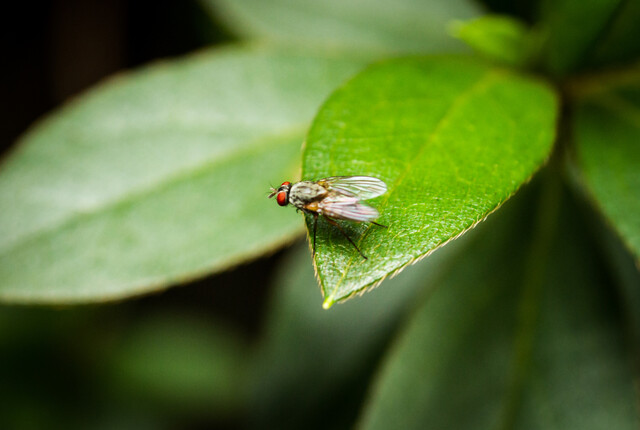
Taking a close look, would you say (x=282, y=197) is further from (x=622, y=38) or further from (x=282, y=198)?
(x=622, y=38)

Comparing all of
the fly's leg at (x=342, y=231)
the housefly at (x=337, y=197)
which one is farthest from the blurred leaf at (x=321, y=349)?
the fly's leg at (x=342, y=231)

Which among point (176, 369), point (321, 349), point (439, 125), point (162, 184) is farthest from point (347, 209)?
point (176, 369)

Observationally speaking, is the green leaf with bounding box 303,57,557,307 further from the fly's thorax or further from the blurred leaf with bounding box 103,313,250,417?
the blurred leaf with bounding box 103,313,250,417

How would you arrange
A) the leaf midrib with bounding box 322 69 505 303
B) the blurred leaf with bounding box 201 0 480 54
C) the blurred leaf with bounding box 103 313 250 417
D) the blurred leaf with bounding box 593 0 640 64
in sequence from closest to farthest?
the leaf midrib with bounding box 322 69 505 303 → the blurred leaf with bounding box 593 0 640 64 → the blurred leaf with bounding box 201 0 480 54 → the blurred leaf with bounding box 103 313 250 417

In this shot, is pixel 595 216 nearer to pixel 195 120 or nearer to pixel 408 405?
pixel 408 405

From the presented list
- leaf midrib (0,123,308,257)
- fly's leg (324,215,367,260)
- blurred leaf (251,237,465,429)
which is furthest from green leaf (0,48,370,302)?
blurred leaf (251,237,465,429)

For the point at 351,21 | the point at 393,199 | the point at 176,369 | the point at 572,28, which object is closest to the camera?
the point at 393,199

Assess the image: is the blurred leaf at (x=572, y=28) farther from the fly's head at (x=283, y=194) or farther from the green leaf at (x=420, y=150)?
the fly's head at (x=283, y=194)
